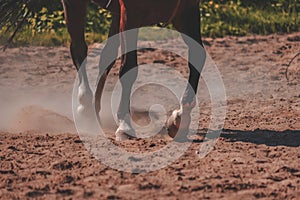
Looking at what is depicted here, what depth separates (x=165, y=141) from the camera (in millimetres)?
→ 4875

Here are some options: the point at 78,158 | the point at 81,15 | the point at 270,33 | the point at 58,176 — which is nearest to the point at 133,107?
the point at 81,15

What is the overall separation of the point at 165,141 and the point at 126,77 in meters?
0.56

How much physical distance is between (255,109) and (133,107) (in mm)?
1066

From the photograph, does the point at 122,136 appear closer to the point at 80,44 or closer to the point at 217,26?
the point at 80,44

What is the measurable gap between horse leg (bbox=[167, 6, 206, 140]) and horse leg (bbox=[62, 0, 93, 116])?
0.84m

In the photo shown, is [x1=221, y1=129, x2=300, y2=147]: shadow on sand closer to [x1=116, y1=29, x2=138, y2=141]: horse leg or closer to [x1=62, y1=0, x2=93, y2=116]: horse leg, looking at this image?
[x1=116, y1=29, x2=138, y2=141]: horse leg

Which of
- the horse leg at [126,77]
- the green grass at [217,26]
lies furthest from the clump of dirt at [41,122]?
the green grass at [217,26]

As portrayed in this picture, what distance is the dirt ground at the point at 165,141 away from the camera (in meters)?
3.80

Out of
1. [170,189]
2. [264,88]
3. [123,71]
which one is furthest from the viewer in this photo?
[264,88]

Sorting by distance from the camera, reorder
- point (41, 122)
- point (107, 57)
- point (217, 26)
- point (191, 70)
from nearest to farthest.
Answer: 1. point (191, 70)
2. point (41, 122)
3. point (107, 57)
4. point (217, 26)

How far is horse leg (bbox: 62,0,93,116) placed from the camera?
18.5ft

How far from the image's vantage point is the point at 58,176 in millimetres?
4020

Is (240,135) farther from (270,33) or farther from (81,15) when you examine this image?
(270,33)

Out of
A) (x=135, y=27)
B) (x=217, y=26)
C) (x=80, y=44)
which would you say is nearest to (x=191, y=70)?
A: (x=135, y=27)
